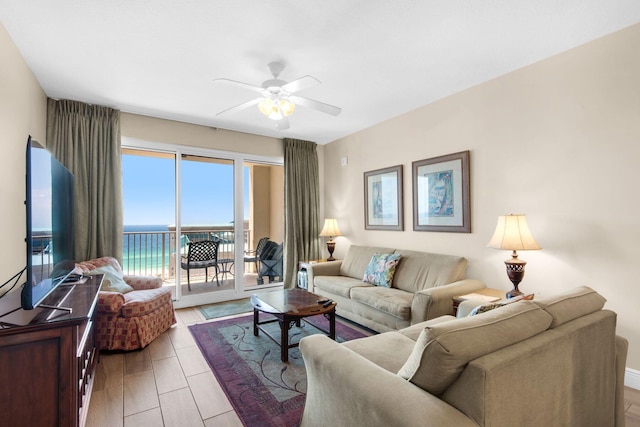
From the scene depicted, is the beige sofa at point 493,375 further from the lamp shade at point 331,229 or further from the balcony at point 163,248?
the balcony at point 163,248

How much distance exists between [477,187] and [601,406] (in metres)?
2.03

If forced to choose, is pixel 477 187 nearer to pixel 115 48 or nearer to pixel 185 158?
pixel 115 48

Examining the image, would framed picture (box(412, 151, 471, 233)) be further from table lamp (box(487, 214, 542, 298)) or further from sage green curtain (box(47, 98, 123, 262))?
sage green curtain (box(47, 98, 123, 262))

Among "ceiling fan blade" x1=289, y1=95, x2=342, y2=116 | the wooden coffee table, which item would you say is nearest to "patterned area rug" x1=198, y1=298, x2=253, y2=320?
the wooden coffee table

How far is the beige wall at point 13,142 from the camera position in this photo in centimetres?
213

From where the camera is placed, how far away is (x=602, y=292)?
2.34 m

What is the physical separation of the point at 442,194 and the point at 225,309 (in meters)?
3.11

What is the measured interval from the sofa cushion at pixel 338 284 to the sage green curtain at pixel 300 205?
943 millimetres

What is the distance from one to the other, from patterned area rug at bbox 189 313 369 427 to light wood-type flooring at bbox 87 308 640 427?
0.10 m

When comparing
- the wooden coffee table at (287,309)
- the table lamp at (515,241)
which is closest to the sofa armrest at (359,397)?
the wooden coffee table at (287,309)

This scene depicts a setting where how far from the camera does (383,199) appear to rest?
13.9ft

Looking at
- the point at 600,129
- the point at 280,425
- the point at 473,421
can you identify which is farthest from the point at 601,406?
the point at 600,129

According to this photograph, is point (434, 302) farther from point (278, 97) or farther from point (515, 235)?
point (278, 97)

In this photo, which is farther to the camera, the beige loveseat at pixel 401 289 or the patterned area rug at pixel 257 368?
the beige loveseat at pixel 401 289
